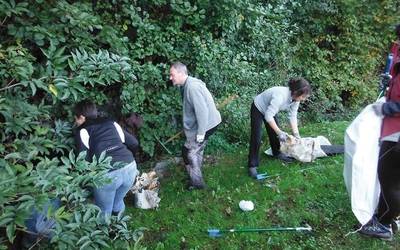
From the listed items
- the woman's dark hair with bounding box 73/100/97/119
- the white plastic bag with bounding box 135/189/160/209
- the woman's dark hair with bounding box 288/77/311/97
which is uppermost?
the woman's dark hair with bounding box 288/77/311/97

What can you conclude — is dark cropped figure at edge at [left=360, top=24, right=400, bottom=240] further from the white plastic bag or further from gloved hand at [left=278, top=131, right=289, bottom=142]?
the white plastic bag

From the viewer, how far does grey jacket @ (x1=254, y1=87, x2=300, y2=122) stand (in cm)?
543

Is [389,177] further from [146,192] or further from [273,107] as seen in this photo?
[146,192]

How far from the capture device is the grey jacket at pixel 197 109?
5.13m

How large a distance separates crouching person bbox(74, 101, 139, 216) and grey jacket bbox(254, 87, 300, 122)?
1980mm

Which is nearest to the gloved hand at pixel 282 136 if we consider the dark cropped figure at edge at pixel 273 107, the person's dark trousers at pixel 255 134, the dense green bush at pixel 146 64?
the dark cropped figure at edge at pixel 273 107

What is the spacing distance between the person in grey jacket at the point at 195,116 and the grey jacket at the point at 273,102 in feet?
2.17

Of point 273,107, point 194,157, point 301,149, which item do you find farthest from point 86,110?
point 301,149

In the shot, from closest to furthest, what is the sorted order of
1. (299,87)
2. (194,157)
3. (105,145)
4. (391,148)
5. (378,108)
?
(391,148), (378,108), (105,145), (299,87), (194,157)

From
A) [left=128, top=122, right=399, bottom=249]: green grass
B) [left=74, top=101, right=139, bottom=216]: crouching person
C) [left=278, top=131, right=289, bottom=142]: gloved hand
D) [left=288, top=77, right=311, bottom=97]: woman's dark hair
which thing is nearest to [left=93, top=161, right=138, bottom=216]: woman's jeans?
[left=74, top=101, right=139, bottom=216]: crouching person

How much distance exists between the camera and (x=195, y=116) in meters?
5.34

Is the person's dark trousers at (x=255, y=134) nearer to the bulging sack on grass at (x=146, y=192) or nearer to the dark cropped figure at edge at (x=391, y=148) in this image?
the bulging sack on grass at (x=146, y=192)

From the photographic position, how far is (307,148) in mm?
6195

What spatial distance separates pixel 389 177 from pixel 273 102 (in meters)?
1.86
